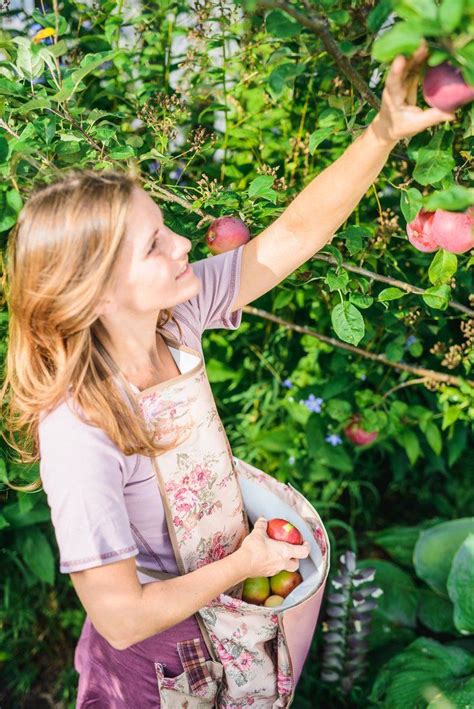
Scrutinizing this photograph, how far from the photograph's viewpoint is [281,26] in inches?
44.3

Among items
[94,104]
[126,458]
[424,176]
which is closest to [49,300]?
[126,458]

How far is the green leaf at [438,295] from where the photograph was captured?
1.47m

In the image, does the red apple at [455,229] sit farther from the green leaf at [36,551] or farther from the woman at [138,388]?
the green leaf at [36,551]

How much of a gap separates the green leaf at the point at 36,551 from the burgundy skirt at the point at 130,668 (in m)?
0.63

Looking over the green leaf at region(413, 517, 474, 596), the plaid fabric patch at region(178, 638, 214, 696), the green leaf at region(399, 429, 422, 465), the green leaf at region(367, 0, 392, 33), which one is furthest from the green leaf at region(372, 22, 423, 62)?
the green leaf at region(413, 517, 474, 596)

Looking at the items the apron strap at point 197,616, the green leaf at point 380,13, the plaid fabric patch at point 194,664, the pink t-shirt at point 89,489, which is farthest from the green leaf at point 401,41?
the plaid fabric patch at point 194,664

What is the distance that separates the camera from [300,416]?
247 centimetres

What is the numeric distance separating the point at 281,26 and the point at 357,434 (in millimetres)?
1386

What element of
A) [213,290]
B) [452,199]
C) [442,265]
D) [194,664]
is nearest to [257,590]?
[194,664]

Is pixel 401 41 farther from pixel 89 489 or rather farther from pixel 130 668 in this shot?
pixel 130 668

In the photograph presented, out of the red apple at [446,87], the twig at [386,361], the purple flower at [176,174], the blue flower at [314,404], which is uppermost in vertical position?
the red apple at [446,87]

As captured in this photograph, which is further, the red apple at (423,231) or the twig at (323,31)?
the red apple at (423,231)

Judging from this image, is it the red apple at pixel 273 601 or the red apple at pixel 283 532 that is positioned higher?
the red apple at pixel 283 532

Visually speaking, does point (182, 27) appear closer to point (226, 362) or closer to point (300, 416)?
point (226, 362)
